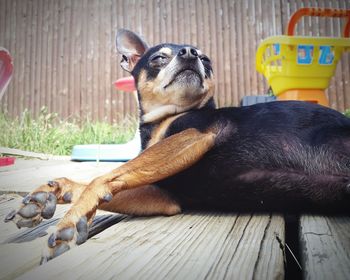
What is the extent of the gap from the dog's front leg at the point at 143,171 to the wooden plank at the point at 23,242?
5 cm

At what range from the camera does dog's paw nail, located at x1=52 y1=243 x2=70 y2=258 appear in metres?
0.35

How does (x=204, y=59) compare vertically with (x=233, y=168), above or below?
above

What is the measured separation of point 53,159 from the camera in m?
0.90

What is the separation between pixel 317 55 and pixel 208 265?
2.13 feet

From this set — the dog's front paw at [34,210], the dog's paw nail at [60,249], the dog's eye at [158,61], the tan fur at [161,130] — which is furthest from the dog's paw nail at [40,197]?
the dog's eye at [158,61]

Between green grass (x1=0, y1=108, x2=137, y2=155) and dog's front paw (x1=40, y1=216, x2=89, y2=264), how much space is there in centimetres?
27

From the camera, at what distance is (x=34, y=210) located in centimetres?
44

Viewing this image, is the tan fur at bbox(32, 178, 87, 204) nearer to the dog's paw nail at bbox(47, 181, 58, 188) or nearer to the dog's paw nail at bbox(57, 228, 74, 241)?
the dog's paw nail at bbox(47, 181, 58, 188)

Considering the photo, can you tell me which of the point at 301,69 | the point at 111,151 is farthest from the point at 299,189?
the point at 111,151

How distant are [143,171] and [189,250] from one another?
165 mm

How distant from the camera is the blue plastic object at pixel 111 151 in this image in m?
1.06

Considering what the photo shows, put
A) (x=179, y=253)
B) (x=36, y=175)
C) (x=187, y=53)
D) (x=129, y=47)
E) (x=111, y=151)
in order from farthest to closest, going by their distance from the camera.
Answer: (x=111, y=151)
(x=36, y=175)
(x=129, y=47)
(x=187, y=53)
(x=179, y=253)

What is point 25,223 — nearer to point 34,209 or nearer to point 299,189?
point 34,209

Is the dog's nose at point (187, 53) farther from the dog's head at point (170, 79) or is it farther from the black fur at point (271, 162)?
the black fur at point (271, 162)
